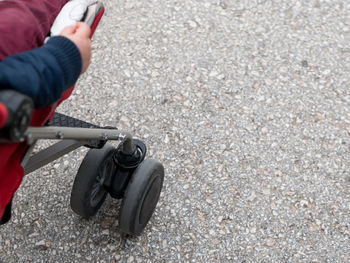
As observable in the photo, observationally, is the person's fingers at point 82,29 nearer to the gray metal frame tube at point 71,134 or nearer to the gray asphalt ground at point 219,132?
the gray metal frame tube at point 71,134

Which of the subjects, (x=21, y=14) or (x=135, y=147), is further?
(x=135, y=147)

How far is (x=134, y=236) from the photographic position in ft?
5.85

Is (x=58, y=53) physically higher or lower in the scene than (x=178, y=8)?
higher

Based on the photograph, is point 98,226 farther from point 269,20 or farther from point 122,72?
point 269,20

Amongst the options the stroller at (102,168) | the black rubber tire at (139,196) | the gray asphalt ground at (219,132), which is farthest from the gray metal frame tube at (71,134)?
the gray asphalt ground at (219,132)

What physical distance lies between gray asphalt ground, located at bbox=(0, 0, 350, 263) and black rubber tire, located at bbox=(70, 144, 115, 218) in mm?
120

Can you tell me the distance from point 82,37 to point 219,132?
1.10 meters

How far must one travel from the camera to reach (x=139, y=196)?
157cm

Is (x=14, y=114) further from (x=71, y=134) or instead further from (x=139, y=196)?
(x=139, y=196)

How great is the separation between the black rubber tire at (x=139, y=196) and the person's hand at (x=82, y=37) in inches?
20.2

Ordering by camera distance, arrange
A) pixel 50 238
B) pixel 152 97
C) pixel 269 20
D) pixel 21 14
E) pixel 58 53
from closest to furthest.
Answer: pixel 58 53
pixel 21 14
pixel 50 238
pixel 152 97
pixel 269 20

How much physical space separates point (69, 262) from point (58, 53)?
91cm

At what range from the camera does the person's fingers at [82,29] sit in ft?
3.90

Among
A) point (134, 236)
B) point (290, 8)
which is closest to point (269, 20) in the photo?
point (290, 8)
